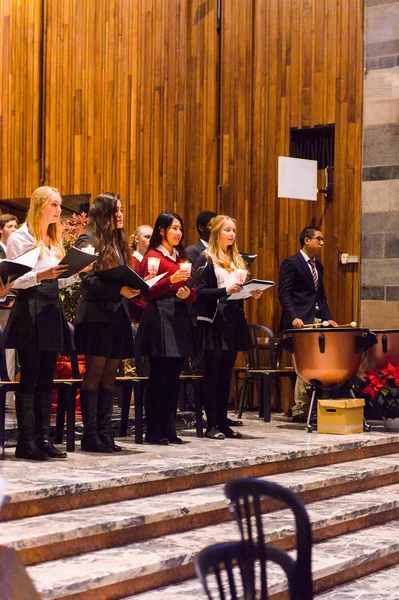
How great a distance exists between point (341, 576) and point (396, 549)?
52 cm

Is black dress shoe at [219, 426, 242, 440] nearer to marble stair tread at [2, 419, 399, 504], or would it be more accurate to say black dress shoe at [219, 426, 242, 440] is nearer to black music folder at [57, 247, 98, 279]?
marble stair tread at [2, 419, 399, 504]

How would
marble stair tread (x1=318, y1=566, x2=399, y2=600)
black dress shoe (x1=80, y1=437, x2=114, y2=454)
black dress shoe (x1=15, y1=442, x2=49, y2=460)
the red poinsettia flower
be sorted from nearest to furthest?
marble stair tread (x1=318, y1=566, x2=399, y2=600) < black dress shoe (x1=15, y1=442, x2=49, y2=460) < black dress shoe (x1=80, y1=437, x2=114, y2=454) < the red poinsettia flower

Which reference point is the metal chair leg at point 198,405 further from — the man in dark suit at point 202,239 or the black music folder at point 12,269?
the black music folder at point 12,269

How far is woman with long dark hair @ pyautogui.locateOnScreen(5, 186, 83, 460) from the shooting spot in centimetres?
468

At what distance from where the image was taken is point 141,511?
409cm

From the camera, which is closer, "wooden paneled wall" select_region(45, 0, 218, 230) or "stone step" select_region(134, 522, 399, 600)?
"stone step" select_region(134, 522, 399, 600)

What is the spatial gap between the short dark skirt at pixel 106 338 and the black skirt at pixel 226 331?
0.80 meters

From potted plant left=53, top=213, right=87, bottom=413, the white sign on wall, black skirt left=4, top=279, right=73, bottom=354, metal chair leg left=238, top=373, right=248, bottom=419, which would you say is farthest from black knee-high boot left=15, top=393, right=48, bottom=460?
the white sign on wall

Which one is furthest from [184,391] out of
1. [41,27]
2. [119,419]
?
[41,27]

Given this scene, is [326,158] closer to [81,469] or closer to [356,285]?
[356,285]

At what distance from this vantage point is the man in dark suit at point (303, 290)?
723 centimetres

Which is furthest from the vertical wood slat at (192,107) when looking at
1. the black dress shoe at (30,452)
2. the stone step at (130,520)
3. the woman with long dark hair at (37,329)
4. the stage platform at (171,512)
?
the black dress shoe at (30,452)

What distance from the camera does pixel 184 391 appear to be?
688 cm

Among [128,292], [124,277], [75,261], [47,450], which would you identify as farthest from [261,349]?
[75,261]
